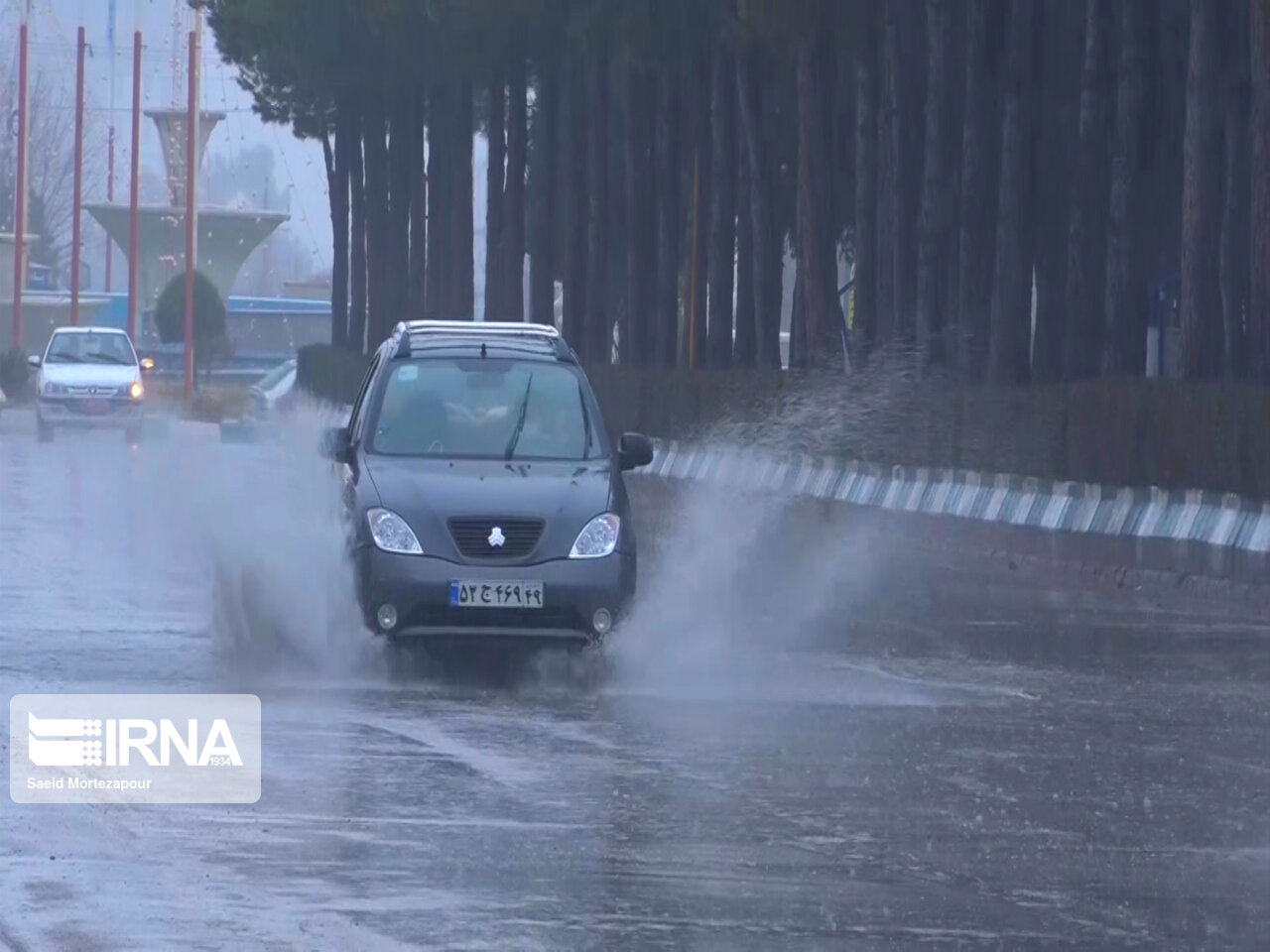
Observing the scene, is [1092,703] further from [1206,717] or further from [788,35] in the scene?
[788,35]

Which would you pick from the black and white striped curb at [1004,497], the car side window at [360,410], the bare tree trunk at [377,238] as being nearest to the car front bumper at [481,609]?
the car side window at [360,410]

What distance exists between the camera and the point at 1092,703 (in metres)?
13.9

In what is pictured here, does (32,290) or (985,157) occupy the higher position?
(985,157)

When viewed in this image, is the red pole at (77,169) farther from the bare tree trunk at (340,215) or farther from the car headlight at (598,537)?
the car headlight at (598,537)

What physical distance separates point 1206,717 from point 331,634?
4.67 m

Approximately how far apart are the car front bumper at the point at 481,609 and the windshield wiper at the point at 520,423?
111 cm

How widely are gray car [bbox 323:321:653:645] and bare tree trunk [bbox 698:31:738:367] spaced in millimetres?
31802

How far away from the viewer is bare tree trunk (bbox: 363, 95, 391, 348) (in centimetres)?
6894

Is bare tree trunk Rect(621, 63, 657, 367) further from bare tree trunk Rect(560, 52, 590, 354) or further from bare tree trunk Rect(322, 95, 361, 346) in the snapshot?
bare tree trunk Rect(322, 95, 361, 346)

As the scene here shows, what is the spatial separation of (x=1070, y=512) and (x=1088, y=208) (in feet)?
37.5

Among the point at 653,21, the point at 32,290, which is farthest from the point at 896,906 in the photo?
the point at 32,290

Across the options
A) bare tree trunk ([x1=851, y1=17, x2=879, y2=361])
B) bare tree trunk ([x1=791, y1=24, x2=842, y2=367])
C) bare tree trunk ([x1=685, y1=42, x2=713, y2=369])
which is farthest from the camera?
bare tree trunk ([x1=685, y1=42, x2=713, y2=369])

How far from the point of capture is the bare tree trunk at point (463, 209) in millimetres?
59562

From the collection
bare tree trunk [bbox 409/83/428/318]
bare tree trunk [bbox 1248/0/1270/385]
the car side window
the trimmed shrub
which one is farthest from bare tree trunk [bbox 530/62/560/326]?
the car side window
